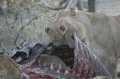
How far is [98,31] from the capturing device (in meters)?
6.07

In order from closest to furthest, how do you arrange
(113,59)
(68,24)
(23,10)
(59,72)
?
1. (59,72)
2. (68,24)
3. (113,59)
4. (23,10)

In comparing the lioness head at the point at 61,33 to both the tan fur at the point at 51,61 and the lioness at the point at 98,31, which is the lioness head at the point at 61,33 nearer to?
the lioness at the point at 98,31

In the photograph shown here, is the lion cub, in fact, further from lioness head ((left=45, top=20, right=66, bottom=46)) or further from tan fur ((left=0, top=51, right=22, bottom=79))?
tan fur ((left=0, top=51, right=22, bottom=79))

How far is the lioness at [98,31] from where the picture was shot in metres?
5.51

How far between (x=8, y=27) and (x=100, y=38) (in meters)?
2.69

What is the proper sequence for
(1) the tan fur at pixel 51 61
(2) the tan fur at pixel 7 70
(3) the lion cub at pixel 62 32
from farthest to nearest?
(3) the lion cub at pixel 62 32
(1) the tan fur at pixel 51 61
(2) the tan fur at pixel 7 70

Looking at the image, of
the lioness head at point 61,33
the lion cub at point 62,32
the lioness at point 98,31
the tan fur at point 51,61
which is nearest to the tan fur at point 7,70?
the tan fur at point 51,61

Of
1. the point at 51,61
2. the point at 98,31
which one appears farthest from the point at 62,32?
the point at 98,31

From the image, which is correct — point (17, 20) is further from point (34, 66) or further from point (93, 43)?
point (34, 66)

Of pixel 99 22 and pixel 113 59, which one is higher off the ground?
pixel 99 22

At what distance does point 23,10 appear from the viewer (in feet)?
28.7

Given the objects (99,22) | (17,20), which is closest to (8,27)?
(17,20)

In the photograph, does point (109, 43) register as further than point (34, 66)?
Yes

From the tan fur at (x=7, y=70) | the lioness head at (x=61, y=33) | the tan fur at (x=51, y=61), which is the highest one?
the lioness head at (x=61, y=33)
